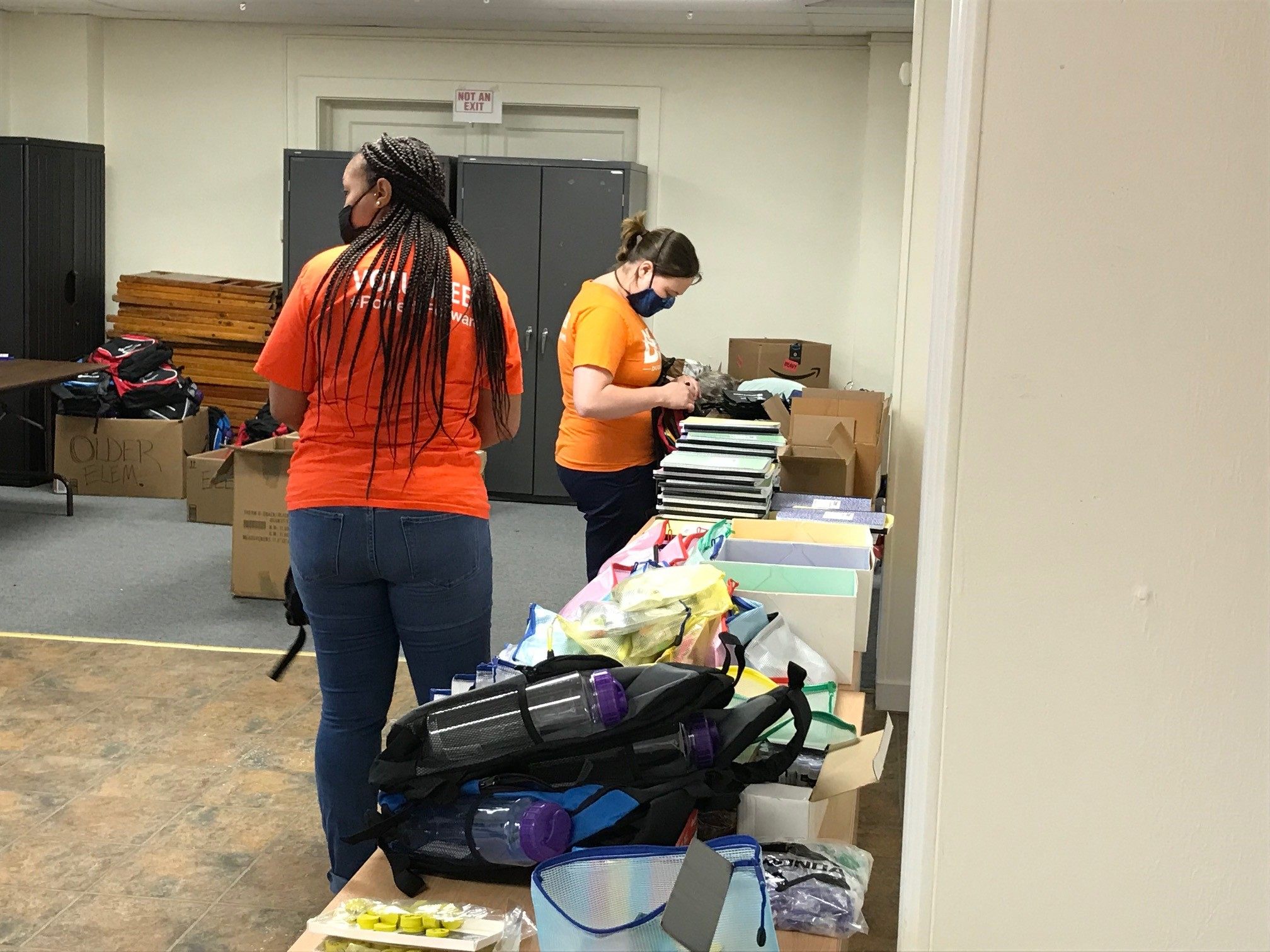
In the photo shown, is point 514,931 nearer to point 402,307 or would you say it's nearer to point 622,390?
point 402,307

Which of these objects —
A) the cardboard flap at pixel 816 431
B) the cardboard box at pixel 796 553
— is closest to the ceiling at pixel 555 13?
the cardboard flap at pixel 816 431

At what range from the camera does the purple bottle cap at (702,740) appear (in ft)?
5.14

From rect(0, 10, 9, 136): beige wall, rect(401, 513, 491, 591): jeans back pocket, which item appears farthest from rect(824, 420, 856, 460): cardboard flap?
rect(0, 10, 9, 136): beige wall

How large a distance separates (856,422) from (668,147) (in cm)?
403

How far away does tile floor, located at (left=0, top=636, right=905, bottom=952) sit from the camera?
265 centimetres

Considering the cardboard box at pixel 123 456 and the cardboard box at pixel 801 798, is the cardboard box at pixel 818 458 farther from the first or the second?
the cardboard box at pixel 123 456

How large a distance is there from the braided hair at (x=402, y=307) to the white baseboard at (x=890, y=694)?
89.0 inches

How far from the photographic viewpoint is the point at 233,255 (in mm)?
8062

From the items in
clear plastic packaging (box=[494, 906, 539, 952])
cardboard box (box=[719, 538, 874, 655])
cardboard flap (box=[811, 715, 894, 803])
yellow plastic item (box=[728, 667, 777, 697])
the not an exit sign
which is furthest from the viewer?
the not an exit sign

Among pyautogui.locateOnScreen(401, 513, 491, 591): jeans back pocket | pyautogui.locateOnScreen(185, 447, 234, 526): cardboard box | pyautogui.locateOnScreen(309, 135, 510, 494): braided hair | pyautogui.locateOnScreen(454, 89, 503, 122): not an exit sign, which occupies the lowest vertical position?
pyautogui.locateOnScreen(185, 447, 234, 526): cardboard box

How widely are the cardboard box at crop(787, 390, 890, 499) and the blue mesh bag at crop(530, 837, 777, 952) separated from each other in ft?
8.43

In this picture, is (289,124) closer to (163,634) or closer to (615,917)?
(163,634)

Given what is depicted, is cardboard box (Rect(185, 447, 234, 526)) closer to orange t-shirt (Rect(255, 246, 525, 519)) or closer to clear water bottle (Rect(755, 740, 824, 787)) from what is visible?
orange t-shirt (Rect(255, 246, 525, 519))

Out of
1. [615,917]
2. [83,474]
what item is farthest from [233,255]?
[615,917]
